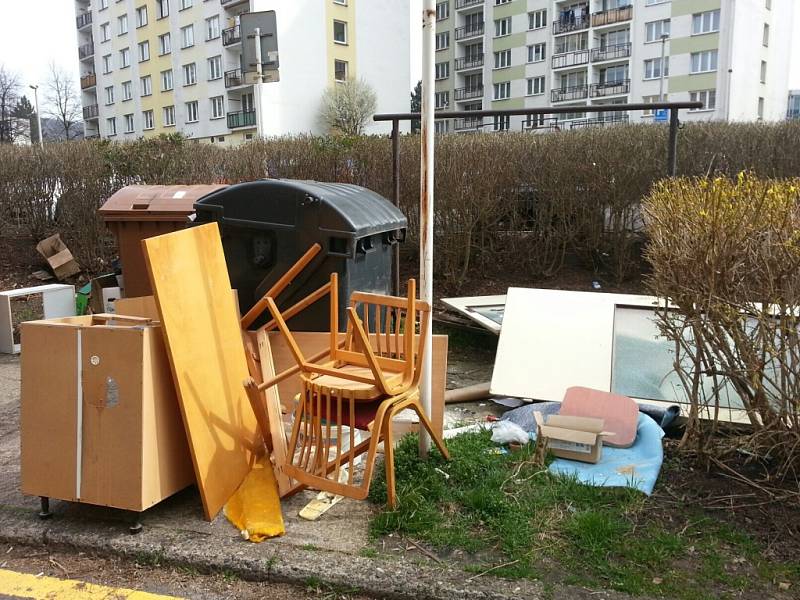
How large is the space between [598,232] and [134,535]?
7.24 meters

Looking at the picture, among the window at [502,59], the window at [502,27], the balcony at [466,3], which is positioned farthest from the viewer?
the balcony at [466,3]

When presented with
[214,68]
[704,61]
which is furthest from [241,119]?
[704,61]

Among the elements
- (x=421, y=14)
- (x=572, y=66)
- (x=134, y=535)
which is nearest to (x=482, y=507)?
(x=134, y=535)

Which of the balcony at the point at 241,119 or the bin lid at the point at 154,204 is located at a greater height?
the balcony at the point at 241,119

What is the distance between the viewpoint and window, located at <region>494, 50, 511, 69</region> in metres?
59.1

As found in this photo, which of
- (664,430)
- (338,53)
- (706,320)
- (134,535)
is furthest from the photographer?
(338,53)

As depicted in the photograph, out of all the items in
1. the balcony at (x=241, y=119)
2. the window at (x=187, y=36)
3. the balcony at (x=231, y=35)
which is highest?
the window at (x=187, y=36)

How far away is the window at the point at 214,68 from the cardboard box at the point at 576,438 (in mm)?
48357

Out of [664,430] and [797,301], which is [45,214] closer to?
[664,430]

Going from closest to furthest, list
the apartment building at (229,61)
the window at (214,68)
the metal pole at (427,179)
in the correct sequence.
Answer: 1. the metal pole at (427,179)
2. the apartment building at (229,61)
3. the window at (214,68)

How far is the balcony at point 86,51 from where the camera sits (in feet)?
208

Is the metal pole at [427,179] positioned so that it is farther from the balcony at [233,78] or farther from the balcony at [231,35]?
the balcony at [231,35]

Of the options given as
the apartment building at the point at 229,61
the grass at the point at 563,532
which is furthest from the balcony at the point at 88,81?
the grass at the point at 563,532

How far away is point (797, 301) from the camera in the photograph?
2986mm
